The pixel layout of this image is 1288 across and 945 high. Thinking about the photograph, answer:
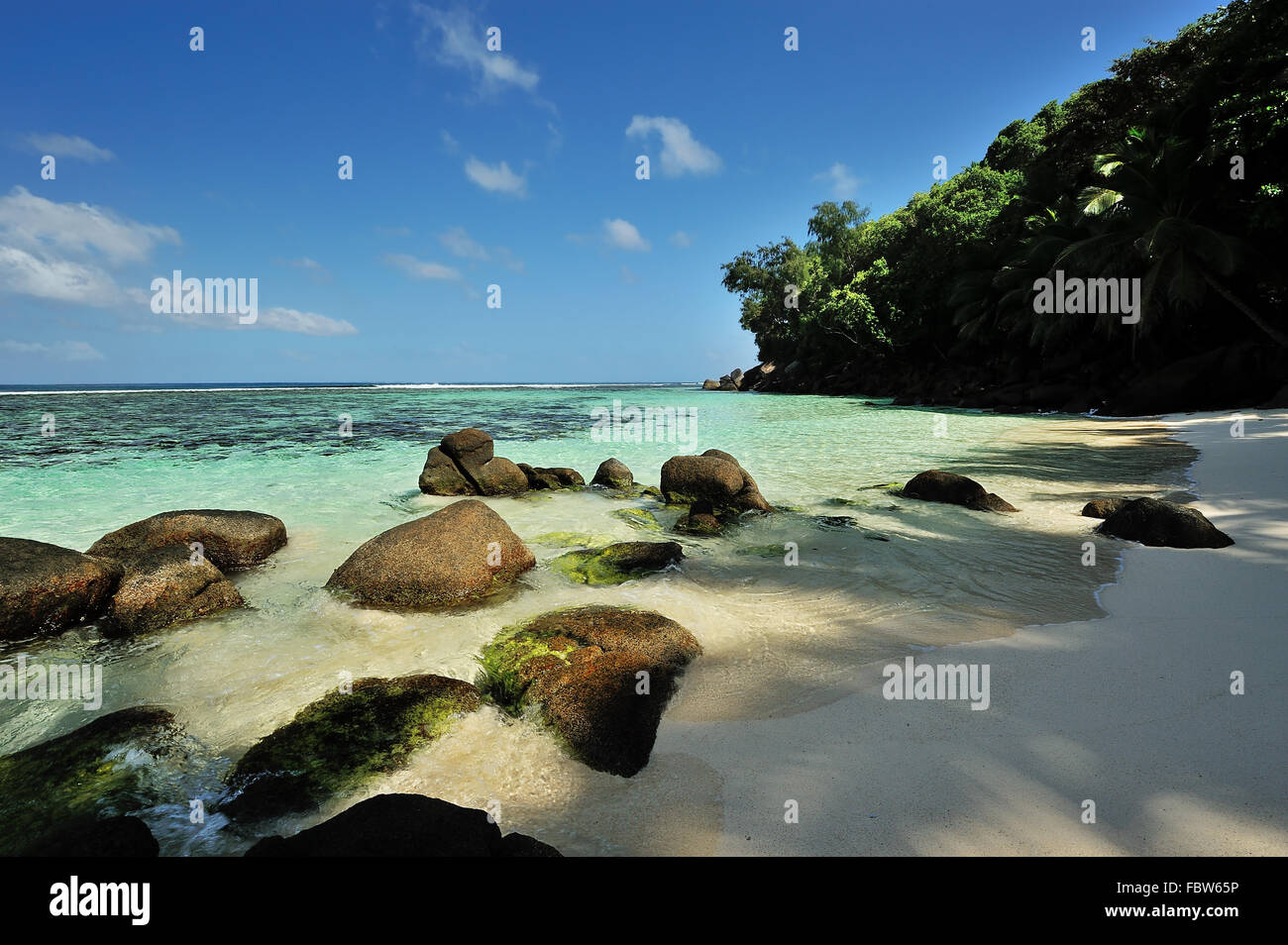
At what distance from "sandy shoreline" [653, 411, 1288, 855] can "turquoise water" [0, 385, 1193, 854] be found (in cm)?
26

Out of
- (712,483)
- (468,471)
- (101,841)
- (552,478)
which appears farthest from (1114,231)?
(101,841)

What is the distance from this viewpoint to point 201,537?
5.50 metres

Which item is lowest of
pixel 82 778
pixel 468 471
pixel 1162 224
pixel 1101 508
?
pixel 82 778

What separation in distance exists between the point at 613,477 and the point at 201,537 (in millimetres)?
5715

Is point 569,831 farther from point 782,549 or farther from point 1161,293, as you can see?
point 1161,293

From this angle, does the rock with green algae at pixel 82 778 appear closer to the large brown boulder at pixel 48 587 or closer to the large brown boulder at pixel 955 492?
the large brown boulder at pixel 48 587

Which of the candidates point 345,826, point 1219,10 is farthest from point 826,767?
point 1219,10

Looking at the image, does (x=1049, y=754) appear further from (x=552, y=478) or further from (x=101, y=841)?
(x=552, y=478)

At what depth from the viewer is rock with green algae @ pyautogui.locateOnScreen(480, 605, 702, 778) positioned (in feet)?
8.59

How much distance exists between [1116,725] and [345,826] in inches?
127

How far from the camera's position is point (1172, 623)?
351 cm

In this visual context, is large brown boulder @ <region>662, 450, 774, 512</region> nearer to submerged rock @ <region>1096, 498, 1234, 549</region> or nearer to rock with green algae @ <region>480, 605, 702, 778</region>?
submerged rock @ <region>1096, 498, 1234, 549</region>

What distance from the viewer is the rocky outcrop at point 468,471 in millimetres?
9141

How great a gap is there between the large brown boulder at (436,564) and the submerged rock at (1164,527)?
19.7 feet
